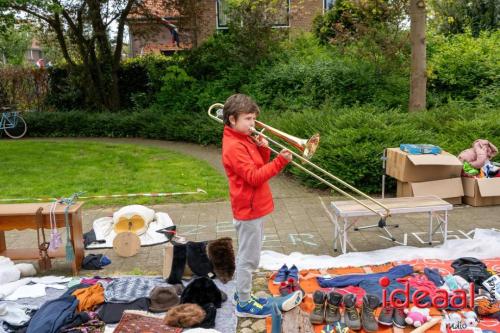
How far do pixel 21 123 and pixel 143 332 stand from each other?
13.3 m

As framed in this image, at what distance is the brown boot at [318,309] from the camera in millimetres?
4023

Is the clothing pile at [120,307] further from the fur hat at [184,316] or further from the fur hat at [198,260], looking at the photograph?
the fur hat at [198,260]

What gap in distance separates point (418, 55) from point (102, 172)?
23.1 feet

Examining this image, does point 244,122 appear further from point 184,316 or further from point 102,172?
point 102,172

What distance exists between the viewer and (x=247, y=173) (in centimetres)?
379

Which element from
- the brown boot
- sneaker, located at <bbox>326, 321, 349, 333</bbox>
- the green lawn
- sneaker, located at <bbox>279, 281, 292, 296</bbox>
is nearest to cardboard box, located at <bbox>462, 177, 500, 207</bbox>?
the green lawn

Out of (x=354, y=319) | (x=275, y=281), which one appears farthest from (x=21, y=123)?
(x=354, y=319)

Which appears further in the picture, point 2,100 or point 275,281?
point 2,100

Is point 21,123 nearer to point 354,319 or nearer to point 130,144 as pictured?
point 130,144

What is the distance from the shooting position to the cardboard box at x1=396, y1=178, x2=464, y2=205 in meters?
7.21

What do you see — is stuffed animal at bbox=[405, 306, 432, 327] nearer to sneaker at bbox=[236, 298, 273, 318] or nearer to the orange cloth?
sneaker at bbox=[236, 298, 273, 318]

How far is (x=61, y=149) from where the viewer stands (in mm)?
12852

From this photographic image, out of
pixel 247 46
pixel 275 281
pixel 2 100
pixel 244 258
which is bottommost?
pixel 275 281

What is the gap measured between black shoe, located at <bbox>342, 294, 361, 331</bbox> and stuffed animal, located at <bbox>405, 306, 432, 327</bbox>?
0.41m
